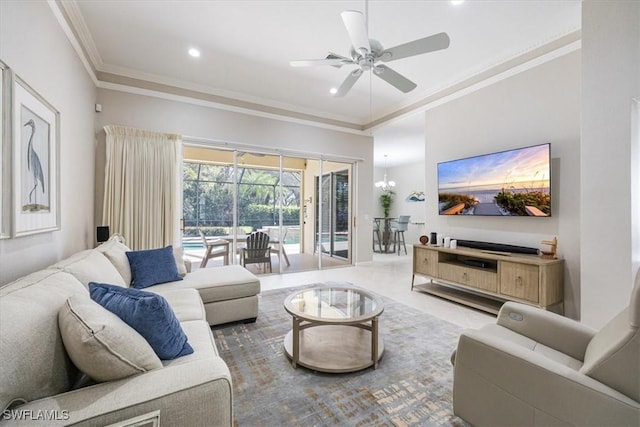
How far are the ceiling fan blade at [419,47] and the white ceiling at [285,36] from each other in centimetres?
72

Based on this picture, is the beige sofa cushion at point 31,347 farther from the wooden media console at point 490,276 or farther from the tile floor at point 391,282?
the wooden media console at point 490,276

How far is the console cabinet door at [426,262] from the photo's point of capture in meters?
4.07

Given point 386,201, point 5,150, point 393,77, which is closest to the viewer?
point 5,150

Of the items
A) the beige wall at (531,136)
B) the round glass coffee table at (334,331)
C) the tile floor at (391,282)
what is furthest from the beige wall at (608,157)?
the round glass coffee table at (334,331)

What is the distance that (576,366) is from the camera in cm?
144

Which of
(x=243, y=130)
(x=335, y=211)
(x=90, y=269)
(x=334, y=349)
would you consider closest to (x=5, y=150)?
(x=90, y=269)

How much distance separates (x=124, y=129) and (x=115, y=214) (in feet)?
4.10

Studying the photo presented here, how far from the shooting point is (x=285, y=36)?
10.7 ft

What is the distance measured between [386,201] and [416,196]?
3.98 ft

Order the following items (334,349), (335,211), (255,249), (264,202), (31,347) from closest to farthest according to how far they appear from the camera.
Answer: (31,347), (334,349), (255,249), (264,202), (335,211)

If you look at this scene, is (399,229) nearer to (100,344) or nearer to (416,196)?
(416,196)

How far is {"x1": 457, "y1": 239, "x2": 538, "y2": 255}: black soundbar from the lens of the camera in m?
3.30

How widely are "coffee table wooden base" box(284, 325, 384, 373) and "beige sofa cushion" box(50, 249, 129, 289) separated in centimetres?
151

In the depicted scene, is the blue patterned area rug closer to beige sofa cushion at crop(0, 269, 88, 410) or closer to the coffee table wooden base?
the coffee table wooden base
